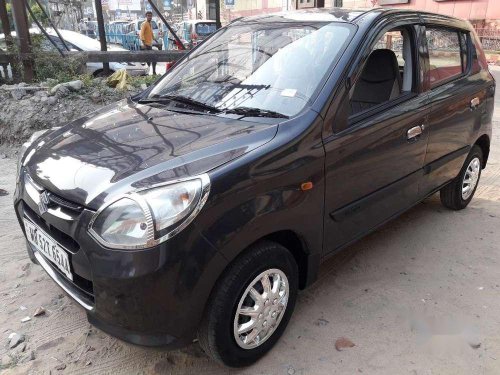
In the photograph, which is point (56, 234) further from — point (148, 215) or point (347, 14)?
point (347, 14)

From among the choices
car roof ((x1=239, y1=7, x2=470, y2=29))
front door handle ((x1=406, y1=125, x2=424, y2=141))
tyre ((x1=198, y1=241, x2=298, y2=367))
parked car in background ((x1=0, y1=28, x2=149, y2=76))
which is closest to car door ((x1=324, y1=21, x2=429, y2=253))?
front door handle ((x1=406, y1=125, x2=424, y2=141))

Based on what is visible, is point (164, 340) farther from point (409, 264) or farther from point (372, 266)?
point (409, 264)

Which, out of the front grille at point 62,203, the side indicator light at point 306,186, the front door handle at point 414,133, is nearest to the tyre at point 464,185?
the front door handle at point 414,133

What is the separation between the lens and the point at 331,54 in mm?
2594

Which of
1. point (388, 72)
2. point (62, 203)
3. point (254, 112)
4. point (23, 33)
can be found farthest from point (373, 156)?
point (23, 33)

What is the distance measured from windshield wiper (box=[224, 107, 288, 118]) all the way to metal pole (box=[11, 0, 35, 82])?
6158mm

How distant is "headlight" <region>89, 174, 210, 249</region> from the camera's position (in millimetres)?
1792

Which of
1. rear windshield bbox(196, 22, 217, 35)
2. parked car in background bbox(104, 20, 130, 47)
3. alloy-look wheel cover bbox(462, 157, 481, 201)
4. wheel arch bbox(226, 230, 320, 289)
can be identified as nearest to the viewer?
wheel arch bbox(226, 230, 320, 289)

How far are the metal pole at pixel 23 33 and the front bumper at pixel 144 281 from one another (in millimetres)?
6430

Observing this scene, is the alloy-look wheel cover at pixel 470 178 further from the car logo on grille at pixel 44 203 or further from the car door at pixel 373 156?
the car logo on grille at pixel 44 203

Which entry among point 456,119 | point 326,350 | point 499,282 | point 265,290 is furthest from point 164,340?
point 456,119

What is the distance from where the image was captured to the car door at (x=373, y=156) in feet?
8.06

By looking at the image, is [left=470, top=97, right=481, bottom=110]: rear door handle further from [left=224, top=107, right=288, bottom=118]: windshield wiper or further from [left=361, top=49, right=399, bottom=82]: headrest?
[left=224, top=107, right=288, bottom=118]: windshield wiper

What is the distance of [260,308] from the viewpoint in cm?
223
